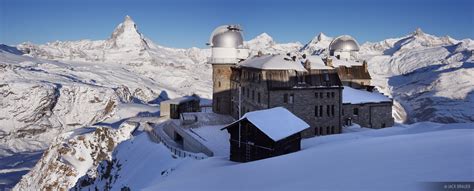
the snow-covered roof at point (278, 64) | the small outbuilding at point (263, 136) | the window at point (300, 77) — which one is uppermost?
the snow-covered roof at point (278, 64)

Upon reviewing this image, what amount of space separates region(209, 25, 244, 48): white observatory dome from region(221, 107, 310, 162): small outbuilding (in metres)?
20.4

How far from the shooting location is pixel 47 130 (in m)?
159

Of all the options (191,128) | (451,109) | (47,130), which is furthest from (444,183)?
(47,130)

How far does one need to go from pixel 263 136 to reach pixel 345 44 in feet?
137

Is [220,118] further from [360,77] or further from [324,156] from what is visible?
[324,156]

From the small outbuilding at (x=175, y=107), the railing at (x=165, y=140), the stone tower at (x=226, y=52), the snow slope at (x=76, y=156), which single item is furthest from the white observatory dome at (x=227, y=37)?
the snow slope at (x=76, y=156)

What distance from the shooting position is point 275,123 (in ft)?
97.0

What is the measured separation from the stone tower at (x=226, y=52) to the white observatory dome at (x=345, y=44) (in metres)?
21.3

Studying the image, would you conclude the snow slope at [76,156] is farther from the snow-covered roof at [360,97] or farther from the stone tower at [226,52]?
the snow-covered roof at [360,97]

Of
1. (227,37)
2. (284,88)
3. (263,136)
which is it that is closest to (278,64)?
(284,88)

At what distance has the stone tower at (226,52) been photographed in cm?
4966

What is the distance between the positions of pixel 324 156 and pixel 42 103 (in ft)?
557

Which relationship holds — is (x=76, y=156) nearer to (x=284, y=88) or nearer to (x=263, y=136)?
(x=284, y=88)

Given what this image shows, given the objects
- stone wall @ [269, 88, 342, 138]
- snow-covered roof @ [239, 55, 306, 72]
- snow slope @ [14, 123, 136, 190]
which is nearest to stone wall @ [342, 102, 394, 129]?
stone wall @ [269, 88, 342, 138]
